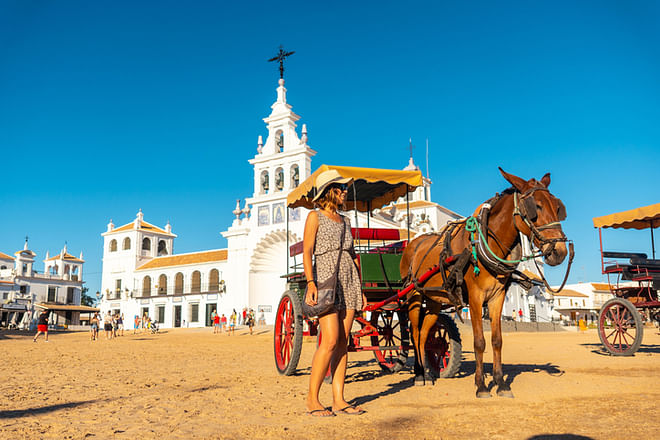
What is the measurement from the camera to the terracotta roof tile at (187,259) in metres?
44.4

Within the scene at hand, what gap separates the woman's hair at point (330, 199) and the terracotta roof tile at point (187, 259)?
132 ft

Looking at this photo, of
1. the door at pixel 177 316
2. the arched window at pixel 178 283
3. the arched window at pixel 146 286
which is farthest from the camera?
the arched window at pixel 146 286

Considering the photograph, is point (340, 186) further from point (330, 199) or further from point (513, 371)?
point (513, 371)

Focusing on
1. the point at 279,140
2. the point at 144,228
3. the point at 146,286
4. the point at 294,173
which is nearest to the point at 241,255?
the point at 294,173

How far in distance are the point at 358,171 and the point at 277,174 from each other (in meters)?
30.8

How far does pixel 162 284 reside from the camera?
155 feet

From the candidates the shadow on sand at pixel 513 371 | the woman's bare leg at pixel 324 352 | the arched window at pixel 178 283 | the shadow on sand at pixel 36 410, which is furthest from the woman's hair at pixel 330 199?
the arched window at pixel 178 283

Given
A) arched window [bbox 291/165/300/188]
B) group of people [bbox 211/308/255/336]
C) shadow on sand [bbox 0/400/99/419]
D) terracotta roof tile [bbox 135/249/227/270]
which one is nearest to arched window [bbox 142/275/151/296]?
terracotta roof tile [bbox 135/249/227/270]

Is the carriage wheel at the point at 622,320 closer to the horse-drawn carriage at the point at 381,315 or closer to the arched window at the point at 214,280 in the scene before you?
the horse-drawn carriage at the point at 381,315

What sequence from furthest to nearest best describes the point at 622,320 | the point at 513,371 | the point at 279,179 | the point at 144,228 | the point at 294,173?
the point at 144,228 < the point at 279,179 < the point at 294,173 < the point at 622,320 < the point at 513,371

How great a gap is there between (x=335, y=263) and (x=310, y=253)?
207 mm

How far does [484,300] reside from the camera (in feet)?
15.7

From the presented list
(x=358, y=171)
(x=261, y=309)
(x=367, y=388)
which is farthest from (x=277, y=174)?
(x=367, y=388)

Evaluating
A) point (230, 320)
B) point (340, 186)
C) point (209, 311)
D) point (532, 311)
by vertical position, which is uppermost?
point (340, 186)
